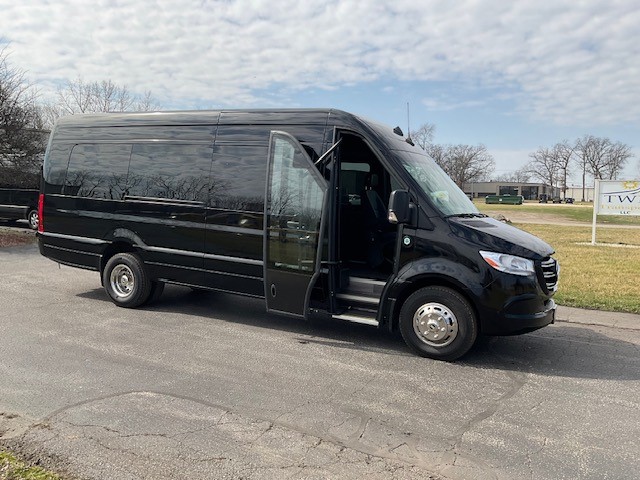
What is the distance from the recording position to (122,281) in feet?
24.8

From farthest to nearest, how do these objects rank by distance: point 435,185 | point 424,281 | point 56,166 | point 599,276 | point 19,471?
point 599,276
point 56,166
point 435,185
point 424,281
point 19,471

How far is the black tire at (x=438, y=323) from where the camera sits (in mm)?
5270

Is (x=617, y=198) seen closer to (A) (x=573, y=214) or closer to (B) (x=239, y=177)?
(B) (x=239, y=177)

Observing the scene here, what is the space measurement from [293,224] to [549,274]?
277 cm

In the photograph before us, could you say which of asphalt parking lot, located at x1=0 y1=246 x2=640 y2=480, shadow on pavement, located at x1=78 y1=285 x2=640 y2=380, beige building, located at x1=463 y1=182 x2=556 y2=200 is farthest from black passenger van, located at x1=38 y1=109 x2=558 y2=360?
beige building, located at x1=463 y1=182 x2=556 y2=200

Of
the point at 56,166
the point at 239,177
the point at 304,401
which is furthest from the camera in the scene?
the point at 56,166

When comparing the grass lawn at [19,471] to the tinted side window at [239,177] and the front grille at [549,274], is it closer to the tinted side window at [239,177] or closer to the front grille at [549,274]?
the tinted side window at [239,177]

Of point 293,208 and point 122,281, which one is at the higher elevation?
point 293,208

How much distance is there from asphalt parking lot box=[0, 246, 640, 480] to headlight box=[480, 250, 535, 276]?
1010mm

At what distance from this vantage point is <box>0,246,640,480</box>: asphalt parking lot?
11.1ft

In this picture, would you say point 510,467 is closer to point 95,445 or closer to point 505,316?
point 505,316

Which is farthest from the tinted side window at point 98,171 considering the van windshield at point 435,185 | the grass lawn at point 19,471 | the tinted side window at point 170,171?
the grass lawn at point 19,471

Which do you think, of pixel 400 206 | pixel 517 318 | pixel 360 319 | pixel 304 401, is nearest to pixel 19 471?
pixel 304 401

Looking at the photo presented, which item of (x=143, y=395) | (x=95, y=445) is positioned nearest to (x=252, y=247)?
(x=143, y=395)
